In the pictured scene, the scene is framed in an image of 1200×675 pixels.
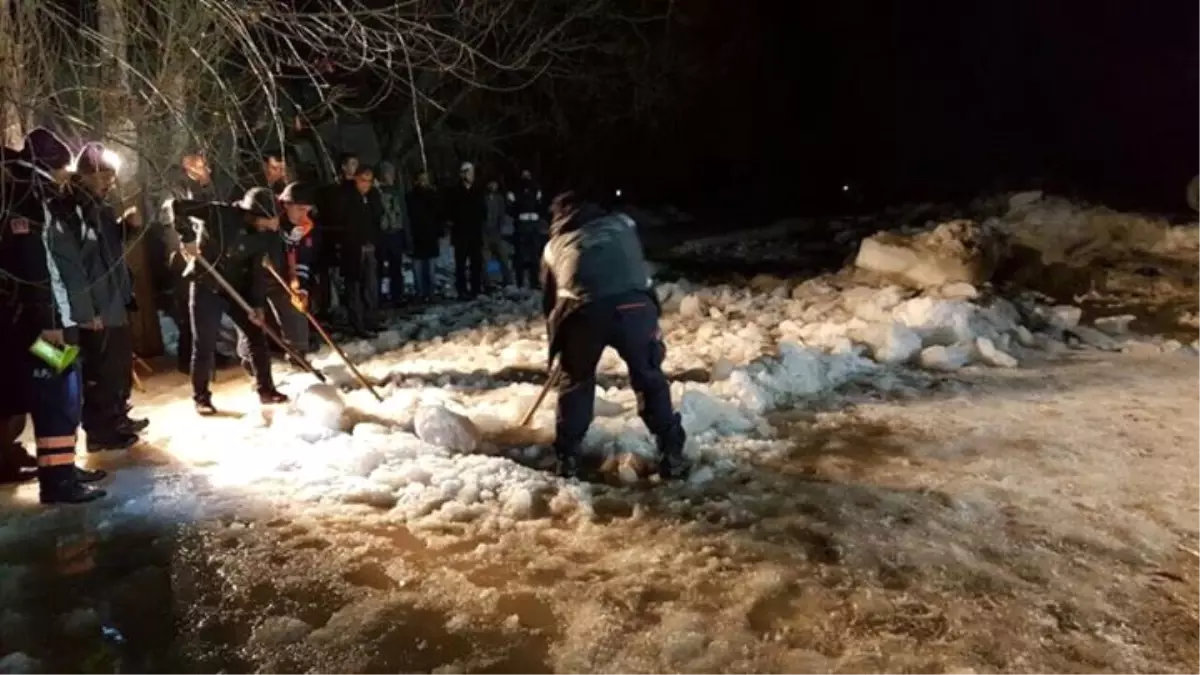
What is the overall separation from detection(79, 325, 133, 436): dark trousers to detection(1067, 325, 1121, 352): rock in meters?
8.03

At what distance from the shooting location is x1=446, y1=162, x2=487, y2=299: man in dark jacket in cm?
1352

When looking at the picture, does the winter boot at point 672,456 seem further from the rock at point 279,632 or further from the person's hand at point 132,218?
the person's hand at point 132,218

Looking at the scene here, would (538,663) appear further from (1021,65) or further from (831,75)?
(831,75)

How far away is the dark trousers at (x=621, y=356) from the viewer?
19.3ft

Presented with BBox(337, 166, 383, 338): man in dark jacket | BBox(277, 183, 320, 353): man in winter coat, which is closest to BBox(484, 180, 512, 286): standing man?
BBox(337, 166, 383, 338): man in dark jacket

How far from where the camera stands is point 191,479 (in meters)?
6.19

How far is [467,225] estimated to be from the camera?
13531mm

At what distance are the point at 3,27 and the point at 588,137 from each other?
2284 cm

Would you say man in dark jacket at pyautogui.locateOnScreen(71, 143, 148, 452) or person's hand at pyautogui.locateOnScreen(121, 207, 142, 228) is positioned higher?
person's hand at pyautogui.locateOnScreen(121, 207, 142, 228)

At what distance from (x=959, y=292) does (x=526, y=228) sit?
582cm

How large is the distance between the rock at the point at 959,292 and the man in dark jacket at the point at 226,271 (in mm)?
6900

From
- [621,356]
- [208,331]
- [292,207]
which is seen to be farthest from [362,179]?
[621,356]

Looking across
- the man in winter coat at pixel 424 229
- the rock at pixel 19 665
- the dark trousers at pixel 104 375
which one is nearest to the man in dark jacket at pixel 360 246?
the man in winter coat at pixel 424 229

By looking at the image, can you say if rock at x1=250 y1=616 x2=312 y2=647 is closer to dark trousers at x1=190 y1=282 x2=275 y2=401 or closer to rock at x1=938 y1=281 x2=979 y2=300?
dark trousers at x1=190 y1=282 x2=275 y2=401
